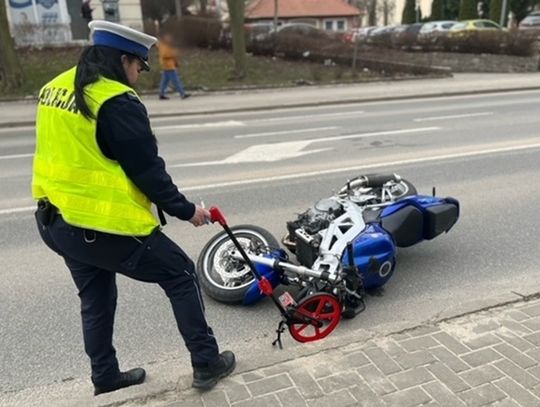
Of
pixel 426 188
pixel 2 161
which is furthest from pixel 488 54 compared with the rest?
pixel 2 161

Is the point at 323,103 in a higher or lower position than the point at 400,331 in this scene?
lower

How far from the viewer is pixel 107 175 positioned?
235cm

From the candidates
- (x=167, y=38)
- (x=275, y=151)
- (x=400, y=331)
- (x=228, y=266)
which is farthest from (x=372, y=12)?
(x=400, y=331)

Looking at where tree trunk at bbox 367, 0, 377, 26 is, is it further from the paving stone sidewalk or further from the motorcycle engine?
the paving stone sidewalk

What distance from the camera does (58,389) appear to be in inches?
120

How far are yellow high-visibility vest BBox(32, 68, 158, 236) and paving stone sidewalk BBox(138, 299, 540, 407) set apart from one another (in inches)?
39.5

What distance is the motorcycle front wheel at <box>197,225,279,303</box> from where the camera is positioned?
12.8 feet

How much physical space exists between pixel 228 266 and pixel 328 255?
839 millimetres

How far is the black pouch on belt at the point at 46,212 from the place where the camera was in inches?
99.1

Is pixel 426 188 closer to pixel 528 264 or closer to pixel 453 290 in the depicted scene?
Result: pixel 528 264

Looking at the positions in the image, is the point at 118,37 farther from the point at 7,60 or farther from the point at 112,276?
the point at 7,60

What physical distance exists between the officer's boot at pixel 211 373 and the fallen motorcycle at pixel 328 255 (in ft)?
1.44

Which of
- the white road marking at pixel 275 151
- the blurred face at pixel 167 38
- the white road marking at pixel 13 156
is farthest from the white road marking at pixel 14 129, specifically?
the white road marking at pixel 275 151

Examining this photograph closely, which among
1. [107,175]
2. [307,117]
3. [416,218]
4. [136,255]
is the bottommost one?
[307,117]
